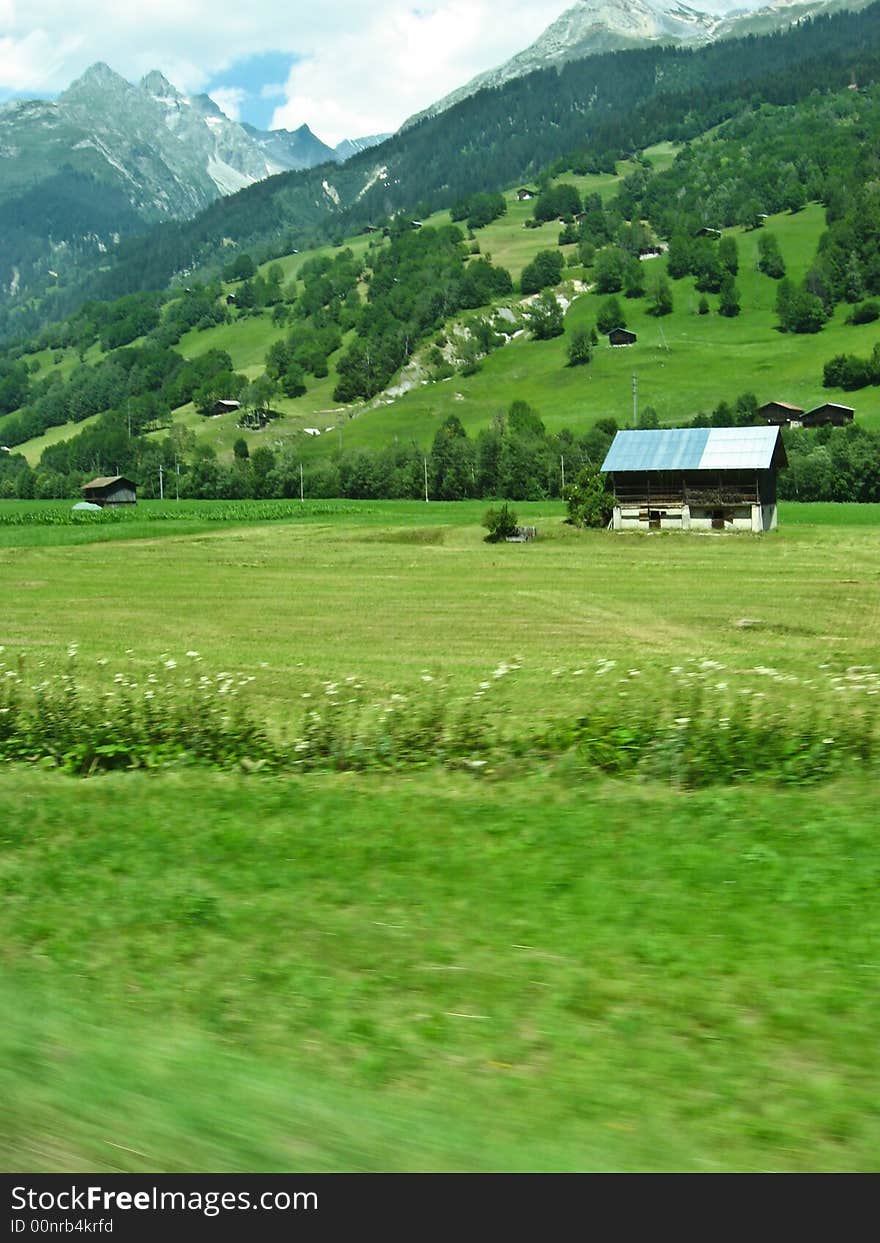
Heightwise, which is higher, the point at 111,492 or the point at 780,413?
the point at 780,413

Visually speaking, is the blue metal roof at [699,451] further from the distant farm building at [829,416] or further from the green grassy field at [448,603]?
the distant farm building at [829,416]

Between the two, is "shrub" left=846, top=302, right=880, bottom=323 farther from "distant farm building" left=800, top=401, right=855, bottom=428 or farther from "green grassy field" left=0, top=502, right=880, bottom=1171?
"green grassy field" left=0, top=502, right=880, bottom=1171

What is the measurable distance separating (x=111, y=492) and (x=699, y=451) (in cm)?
10550

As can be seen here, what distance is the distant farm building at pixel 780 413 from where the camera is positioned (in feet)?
505

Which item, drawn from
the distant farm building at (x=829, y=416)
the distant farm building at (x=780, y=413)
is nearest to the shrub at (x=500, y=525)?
the distant farm building at (x=829, y=416)

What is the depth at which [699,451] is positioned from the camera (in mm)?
83938

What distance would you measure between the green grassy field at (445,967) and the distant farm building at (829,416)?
144 metres

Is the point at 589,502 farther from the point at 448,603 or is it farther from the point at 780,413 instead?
the point at 780,413

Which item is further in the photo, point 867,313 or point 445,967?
point 867,313

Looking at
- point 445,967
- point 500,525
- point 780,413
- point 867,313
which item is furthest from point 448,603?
point 867,313

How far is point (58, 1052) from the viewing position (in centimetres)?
557
